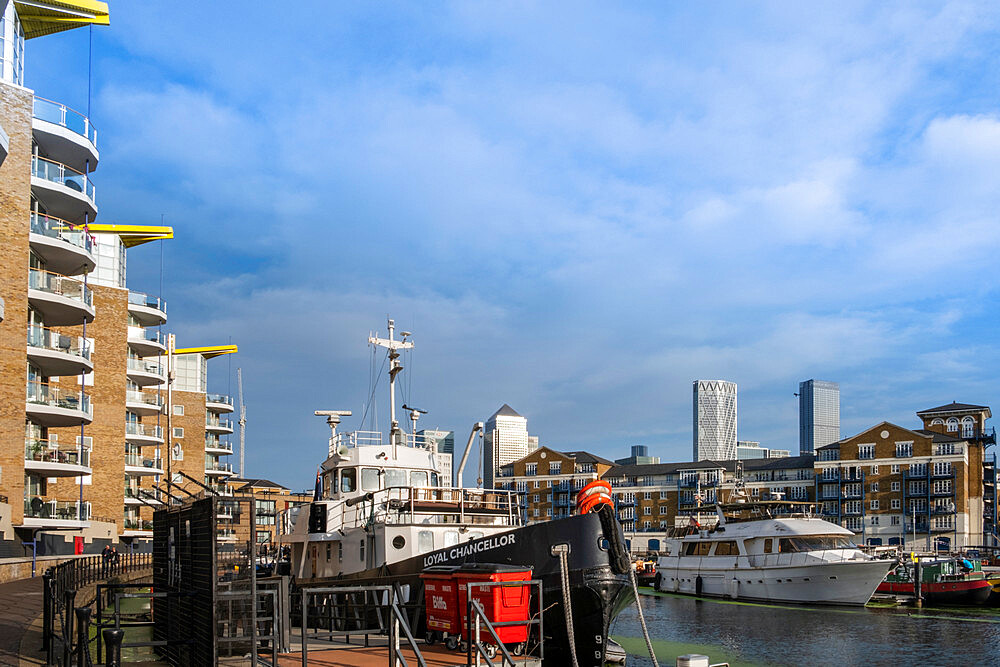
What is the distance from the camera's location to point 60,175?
42.3 meters

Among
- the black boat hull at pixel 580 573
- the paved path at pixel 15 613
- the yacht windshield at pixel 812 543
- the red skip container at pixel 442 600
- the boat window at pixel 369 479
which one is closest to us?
the paved path at pixel 15 613

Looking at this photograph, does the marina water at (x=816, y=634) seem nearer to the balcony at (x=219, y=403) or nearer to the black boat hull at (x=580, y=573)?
the black boat hull at (x=580, y=573)

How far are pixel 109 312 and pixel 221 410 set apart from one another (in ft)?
127

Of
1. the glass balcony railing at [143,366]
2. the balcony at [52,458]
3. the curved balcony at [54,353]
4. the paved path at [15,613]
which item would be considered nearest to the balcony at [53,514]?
the balcony at [52,458]

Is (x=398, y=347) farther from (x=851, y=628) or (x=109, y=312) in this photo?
(x=109, y=312)

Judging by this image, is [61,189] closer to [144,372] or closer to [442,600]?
[144,372]

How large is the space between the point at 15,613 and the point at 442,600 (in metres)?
9.79

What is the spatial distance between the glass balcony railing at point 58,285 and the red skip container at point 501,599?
30.4 metres

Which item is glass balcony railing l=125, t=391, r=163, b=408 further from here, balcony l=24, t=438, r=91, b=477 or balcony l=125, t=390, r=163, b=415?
balcony l=24, t=438, r=91, b=477

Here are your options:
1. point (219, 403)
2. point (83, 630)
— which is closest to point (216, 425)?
point (219, 403)

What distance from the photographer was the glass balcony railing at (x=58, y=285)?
40219 millimetres

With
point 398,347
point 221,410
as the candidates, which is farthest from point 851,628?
point 221,410

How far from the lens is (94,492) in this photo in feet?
178

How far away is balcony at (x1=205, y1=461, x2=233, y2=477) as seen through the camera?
8818cm
